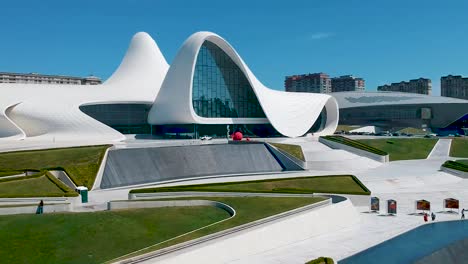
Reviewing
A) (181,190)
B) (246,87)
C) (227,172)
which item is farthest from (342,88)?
(181,190)

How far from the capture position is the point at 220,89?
49656 mm

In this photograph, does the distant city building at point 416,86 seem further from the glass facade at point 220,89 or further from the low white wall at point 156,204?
the low white wall at point 156,204

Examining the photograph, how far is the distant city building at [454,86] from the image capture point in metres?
115

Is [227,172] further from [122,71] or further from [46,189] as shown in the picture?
[122,71]

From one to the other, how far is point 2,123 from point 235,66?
23.2 metres

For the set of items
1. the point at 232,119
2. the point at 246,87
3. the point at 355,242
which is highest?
the point at 246,87

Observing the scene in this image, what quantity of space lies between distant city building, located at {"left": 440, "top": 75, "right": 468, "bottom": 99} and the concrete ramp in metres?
96.4

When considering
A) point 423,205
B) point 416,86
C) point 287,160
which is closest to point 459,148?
point 287,160

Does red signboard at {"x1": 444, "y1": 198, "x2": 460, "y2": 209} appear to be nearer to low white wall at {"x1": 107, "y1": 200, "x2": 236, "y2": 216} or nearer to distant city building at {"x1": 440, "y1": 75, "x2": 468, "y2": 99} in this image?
low white wall at {"x1": 107, "y1": 200, "x2": 236, "y2": 216}

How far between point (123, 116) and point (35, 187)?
92.4 ft

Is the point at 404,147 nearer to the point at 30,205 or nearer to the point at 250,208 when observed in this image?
the point at 250,208

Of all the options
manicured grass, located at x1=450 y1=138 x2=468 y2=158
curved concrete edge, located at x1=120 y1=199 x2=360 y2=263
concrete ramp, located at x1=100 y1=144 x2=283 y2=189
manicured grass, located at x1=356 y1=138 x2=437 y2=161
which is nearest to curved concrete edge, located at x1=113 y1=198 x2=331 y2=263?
curved concrete edge, located at x1=120 y1=199 x2=360 y2=263

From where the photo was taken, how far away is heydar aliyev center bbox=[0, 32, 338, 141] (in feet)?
138

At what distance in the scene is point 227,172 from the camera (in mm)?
32719
